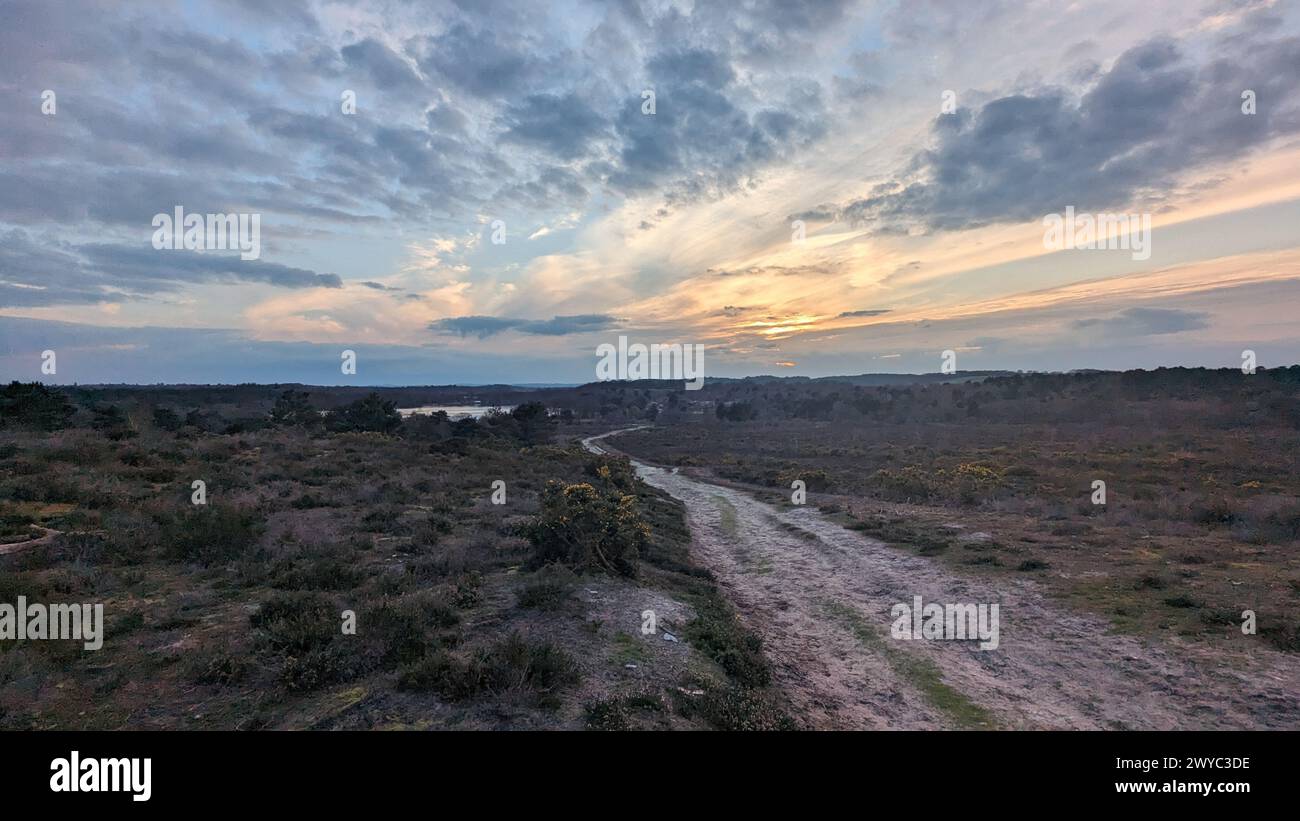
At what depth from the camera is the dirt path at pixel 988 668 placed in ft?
23.4

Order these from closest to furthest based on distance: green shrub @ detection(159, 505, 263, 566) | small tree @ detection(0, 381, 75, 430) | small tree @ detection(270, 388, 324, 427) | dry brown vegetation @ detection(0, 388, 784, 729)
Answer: dry brown vegetation @ detection(0, 388, 784, 729)
green shrub @ detection(159, 505, 263, 566)
small tree @ detection(0, 381, 75, 430)
small tree @ detection(270, 388, 324, 427)

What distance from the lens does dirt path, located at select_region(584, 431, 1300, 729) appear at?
714cm

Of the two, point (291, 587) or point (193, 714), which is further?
point (291, 587)

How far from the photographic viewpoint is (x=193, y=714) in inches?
243

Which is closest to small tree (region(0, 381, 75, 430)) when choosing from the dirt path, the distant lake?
the distant lake

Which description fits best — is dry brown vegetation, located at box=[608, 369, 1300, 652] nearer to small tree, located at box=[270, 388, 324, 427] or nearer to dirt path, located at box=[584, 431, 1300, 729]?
dirt path, located at box=[584, 431, 1300, 729]

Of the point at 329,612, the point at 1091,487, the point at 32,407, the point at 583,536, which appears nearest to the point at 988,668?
the point at 583,536

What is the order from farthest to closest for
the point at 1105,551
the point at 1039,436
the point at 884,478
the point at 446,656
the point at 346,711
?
the point at 1039,436 < the point at 884,478 < the point at 1105,551 < the point at 446,656 < the point at 346,711

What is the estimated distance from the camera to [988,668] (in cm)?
877

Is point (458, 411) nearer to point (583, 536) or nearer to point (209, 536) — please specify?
point (209, 536)

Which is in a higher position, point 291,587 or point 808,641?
point 291,587
